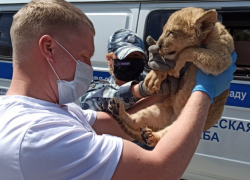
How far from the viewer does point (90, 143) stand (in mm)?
908

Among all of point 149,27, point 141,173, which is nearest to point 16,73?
point 141,173

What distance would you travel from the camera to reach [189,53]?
55.6 inches

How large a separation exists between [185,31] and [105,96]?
2.79 feet

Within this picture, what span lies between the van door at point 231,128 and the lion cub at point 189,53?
0.99 m

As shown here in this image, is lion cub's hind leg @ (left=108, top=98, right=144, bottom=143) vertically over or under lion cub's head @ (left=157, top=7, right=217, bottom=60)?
under

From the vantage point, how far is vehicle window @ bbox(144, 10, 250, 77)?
254 cm

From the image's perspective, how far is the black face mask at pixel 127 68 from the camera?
7.00ft

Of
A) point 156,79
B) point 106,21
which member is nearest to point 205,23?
point 156,79

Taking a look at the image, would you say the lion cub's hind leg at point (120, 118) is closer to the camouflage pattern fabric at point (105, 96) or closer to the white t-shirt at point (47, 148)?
the camouflage pattern fabric at point (105, 96)

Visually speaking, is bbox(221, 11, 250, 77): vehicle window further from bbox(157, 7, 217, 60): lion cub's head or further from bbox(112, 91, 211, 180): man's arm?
bbox(112, 91, 211, 180): man's arm

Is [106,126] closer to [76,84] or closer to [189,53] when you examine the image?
[76,84]

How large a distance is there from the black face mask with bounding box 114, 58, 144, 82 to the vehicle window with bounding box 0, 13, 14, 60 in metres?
2.25

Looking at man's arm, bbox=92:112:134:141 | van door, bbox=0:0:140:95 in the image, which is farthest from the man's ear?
van door, bbox=0:0:140:95

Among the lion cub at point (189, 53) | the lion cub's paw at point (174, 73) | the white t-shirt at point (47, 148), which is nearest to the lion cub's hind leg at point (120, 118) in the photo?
the lion cub at point (189, 53)
